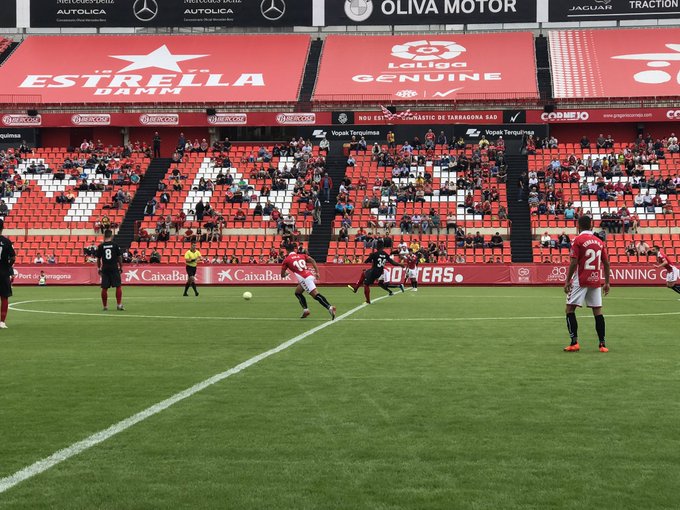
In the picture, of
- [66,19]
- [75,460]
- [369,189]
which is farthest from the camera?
[66,19]

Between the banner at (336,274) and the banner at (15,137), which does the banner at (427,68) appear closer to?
the banner at (15,137)

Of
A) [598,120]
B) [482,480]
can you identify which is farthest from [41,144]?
[482,480]

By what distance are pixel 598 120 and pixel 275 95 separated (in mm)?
21813

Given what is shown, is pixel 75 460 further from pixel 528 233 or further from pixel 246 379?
pixel 528 233

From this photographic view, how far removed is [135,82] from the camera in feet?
218

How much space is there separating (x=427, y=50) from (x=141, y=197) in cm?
2573

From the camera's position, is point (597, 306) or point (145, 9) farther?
point (145, 9)

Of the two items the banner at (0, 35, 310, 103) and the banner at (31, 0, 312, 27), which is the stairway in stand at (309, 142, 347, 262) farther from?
the banner at (31, 0, 312, 27)

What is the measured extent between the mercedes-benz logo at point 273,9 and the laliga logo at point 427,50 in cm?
919

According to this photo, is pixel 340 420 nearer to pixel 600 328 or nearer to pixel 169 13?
pixel 600 328

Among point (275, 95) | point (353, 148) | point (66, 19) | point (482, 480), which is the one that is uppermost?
point (66, 19)

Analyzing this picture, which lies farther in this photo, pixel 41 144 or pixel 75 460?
pixel 41 144

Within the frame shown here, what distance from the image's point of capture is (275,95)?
6384cm

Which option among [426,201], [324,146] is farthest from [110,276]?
[324,146]
